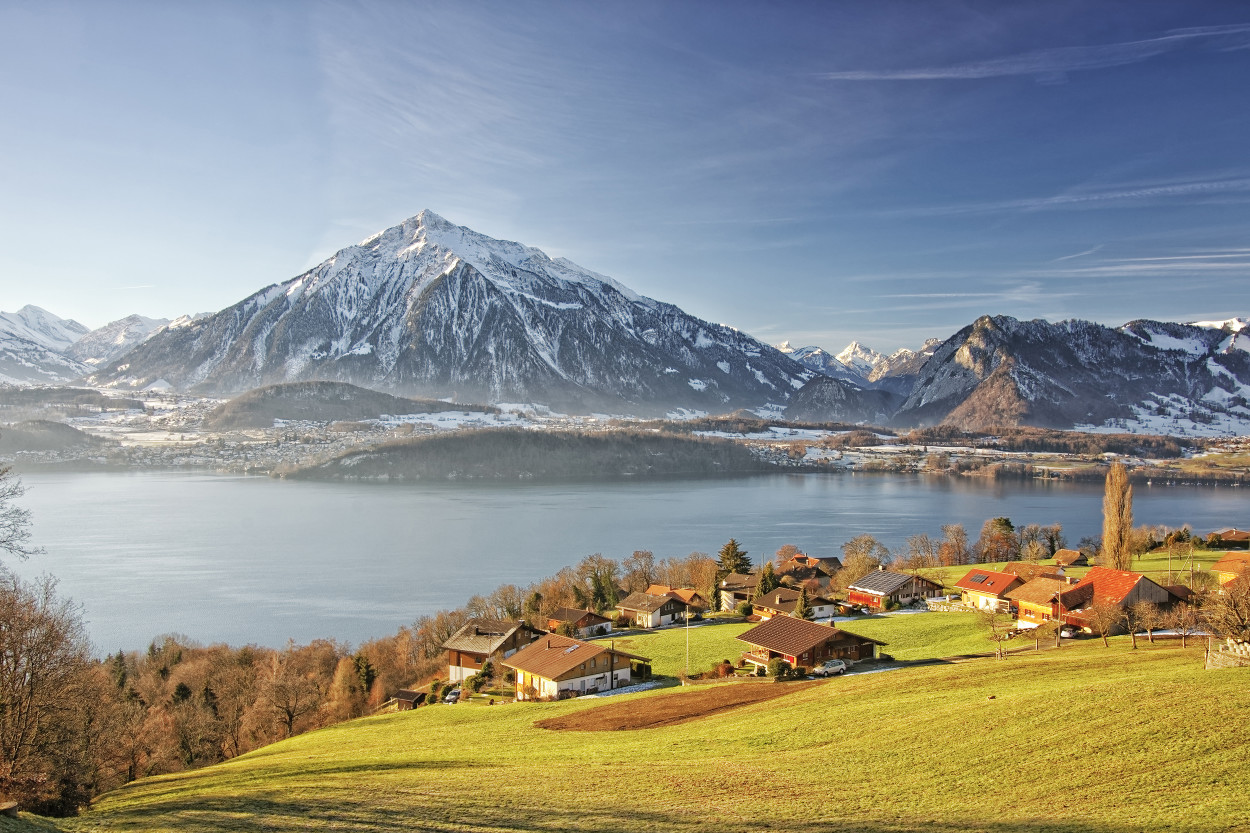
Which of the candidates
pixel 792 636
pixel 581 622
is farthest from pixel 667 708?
pixel 581 622

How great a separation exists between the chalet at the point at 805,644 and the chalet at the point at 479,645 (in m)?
9.59

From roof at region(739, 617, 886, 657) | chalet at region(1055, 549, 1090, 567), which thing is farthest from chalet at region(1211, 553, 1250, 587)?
roof at region(739, 617, 886, 657)

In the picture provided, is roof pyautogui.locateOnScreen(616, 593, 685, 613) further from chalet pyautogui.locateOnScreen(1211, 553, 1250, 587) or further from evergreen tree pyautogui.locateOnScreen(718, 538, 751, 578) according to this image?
chalet pyautogui.locateOnScreen(1211, 553, 1250, 587)

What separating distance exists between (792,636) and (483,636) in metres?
12.5

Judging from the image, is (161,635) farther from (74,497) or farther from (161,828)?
(74,497)

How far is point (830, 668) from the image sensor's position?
20859 mm

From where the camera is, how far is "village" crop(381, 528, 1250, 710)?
67.9ft

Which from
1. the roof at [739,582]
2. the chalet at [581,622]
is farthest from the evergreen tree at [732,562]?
the chalet at [581,622]

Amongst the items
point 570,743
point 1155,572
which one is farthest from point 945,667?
point 1155,572

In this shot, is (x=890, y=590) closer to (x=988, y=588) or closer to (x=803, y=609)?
(x=988, y=588)

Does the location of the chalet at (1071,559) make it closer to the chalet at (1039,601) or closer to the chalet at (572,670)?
the chalet at (1039,601)

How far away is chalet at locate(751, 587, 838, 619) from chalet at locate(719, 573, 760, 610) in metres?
2.06

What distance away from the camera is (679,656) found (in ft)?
84.1

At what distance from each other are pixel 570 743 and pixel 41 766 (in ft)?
27.4
